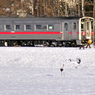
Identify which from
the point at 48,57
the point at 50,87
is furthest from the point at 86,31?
the point at 50,87

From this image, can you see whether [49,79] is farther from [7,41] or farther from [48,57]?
[7,41]

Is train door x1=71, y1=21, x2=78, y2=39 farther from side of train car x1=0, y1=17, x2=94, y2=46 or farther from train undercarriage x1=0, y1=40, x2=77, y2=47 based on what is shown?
train undercarriage x1=0, y1=40, x2=77, y2=47

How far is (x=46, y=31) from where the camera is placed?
117 feet

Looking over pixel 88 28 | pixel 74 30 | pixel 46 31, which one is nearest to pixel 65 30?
pixel 74 30

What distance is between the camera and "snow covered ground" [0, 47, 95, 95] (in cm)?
1389

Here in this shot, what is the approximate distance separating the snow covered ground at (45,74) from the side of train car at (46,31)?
8.82 m

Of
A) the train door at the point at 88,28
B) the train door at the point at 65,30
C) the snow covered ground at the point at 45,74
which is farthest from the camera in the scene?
the train door at the point at 88,28

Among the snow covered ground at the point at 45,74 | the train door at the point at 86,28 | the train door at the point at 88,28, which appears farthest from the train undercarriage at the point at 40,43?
the snow covered ground at the point at 45,74

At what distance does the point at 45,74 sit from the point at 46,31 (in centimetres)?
1749

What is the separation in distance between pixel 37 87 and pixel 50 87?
1.56 feet

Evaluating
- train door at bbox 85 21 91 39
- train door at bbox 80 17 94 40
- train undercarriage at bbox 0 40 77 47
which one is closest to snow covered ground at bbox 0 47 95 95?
train undercarriage at bbox 0 40 77 47

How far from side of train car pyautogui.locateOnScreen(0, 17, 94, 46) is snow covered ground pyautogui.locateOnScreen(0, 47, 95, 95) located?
882cm

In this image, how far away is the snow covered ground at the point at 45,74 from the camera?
45.6 ft

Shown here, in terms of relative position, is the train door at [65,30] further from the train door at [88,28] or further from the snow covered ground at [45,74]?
the snow covered ground at [45,74]
